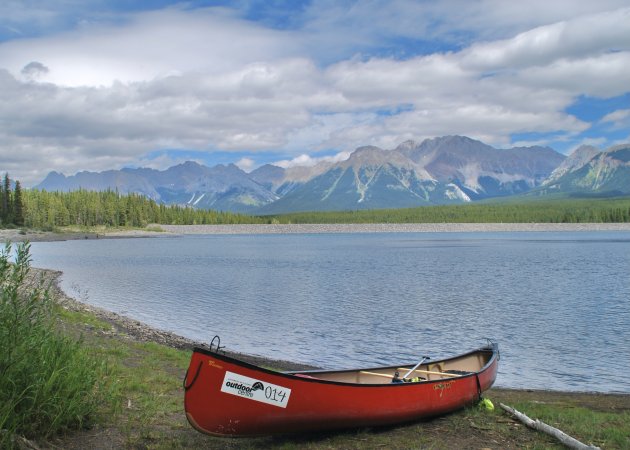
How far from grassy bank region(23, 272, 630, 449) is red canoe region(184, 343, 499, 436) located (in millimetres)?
449

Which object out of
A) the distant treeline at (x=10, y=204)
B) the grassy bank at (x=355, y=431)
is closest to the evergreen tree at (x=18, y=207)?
the distant treeline at (x=10, y=204)

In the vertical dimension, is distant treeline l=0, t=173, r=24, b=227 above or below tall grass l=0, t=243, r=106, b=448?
above

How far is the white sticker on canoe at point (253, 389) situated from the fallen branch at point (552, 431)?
586 centimetres

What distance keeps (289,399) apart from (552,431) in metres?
5.85

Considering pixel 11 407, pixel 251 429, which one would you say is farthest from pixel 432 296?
pixel 11 407

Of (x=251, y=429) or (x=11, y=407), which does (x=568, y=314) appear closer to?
(x=251, y=429)

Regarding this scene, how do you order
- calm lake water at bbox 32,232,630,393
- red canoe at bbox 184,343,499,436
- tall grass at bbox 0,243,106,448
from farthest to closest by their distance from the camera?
calm lake water at bbox 32,232,630,393 < red canoe at bbox 184,343,499,436 < tall grass at bbox 0,243,106,448

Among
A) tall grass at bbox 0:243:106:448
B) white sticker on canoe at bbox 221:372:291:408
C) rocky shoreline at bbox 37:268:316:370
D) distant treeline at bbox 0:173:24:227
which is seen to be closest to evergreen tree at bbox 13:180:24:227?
distant treeline at bbox 0:173:24:227

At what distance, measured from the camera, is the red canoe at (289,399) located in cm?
1048

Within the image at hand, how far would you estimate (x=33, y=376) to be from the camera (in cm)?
971

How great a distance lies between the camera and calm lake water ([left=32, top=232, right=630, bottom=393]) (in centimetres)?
2352

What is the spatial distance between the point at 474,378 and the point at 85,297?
113ft

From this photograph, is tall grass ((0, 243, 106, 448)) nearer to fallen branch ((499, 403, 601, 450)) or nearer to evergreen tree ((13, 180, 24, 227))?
fallen branch ((499, 403, 601, 450))

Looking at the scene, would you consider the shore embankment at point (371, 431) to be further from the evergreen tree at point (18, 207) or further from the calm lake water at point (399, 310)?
the evergreen tree at point (18, 207)
